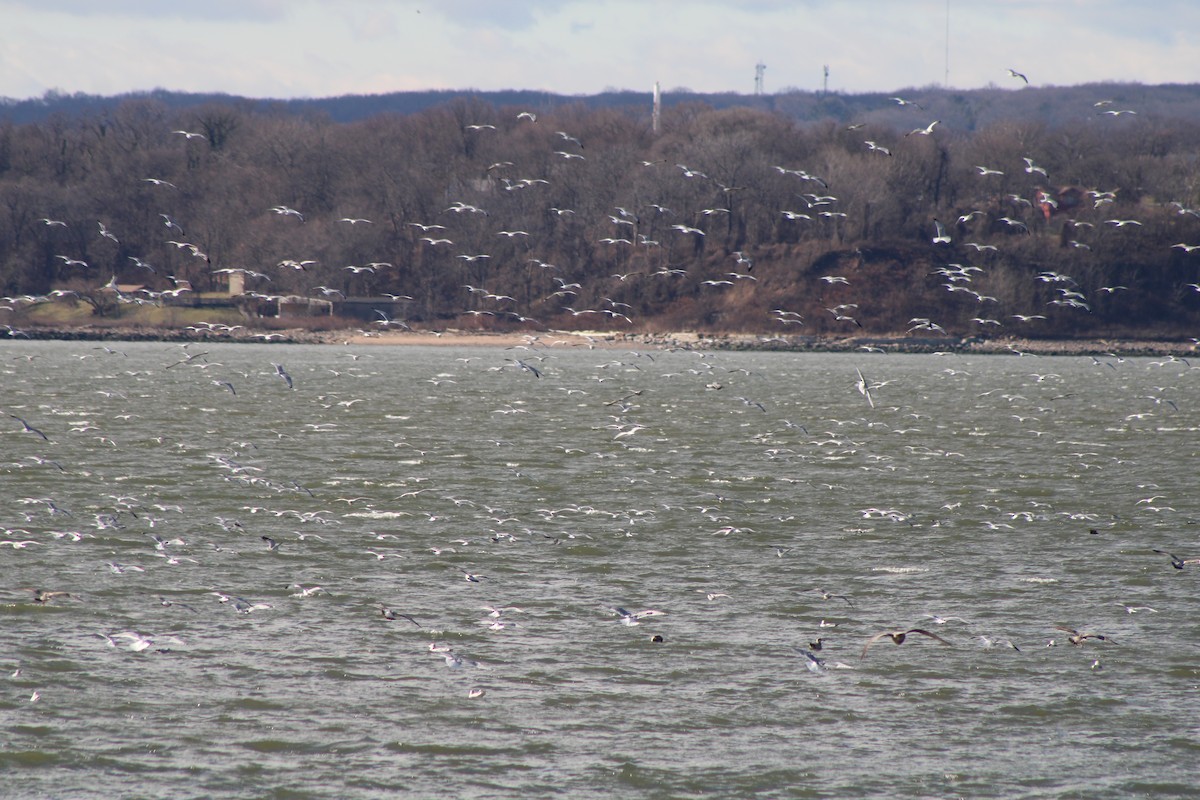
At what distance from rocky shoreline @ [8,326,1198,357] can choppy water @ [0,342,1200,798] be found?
72.4m

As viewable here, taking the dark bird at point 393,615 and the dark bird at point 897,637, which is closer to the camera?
the dark bird at point 897,637

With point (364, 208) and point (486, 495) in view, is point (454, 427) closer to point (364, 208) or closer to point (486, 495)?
point (486, 495)

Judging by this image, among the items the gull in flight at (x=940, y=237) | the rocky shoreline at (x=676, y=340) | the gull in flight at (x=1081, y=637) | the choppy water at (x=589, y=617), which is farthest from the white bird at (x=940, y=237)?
the gull in flight at (x=1081, y=637)

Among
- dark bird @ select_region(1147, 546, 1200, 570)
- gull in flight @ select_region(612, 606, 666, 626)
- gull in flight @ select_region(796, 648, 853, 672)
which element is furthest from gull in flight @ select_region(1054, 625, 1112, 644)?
gull in flight @ select_region(612, 606, 666, 626)

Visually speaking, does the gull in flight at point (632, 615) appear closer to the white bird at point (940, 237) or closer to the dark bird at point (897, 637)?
the dark bird at point (897, 637)

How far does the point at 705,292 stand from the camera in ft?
415

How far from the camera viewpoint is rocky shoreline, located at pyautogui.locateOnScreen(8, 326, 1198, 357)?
11406 cm

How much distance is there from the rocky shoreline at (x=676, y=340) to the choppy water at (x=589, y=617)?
72446mm

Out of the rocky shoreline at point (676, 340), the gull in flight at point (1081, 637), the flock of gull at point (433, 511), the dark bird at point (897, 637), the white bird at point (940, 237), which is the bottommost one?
the rocky shoreline at point (676, 340)

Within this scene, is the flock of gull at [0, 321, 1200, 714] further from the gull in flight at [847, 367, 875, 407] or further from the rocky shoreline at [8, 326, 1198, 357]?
the rocky shoreline at [8, 326, 1198, 357]

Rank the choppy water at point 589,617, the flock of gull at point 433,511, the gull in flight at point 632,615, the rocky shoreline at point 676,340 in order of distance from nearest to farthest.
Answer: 1. the choppy water at point 589,617
2. the gull in flight at point 632,615
3. the flock of gull at point 433,511
4. the rocky shoreline at point 676,340

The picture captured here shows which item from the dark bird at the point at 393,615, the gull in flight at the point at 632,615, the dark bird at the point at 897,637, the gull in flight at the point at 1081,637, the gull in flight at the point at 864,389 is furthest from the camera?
the gull in flight at the point at 864,389

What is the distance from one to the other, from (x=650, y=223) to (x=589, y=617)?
121 m

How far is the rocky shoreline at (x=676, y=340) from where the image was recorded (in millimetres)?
114062
